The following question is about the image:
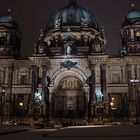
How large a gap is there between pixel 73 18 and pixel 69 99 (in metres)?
19.6

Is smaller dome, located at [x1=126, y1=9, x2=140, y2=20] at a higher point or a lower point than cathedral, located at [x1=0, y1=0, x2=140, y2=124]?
higher

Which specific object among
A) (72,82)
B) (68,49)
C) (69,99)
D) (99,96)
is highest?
(68,49)

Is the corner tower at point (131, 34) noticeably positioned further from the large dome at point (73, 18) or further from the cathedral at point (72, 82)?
the large dome at point (73, 18)

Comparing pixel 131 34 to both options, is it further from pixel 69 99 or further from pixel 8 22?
pixel 8 22

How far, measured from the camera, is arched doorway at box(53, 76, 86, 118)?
4919 cm

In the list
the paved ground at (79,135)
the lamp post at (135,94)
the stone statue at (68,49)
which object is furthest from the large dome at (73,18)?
the paved ground at (79,135)

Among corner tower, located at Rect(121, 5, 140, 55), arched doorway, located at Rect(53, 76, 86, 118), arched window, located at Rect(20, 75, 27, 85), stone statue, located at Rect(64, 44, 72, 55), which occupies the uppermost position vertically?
corner tower, located at Rect(121, 5, 140, 55)

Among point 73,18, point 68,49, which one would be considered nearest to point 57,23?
point 73,18

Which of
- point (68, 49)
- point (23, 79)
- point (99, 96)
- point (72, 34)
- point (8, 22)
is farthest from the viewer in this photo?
point (72, 34)

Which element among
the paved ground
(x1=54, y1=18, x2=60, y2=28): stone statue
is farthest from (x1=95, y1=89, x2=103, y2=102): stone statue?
the paved ground

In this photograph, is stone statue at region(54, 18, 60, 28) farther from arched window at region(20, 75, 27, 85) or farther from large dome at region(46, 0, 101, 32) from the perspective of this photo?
arched window at region(20, 75, 27, 85)

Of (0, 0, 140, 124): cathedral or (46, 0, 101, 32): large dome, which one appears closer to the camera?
(0, 0, 140, 124): cathedral

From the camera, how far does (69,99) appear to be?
50.0 metres

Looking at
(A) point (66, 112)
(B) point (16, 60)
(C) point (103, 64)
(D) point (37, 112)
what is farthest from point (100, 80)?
(B) point (16, 60)
